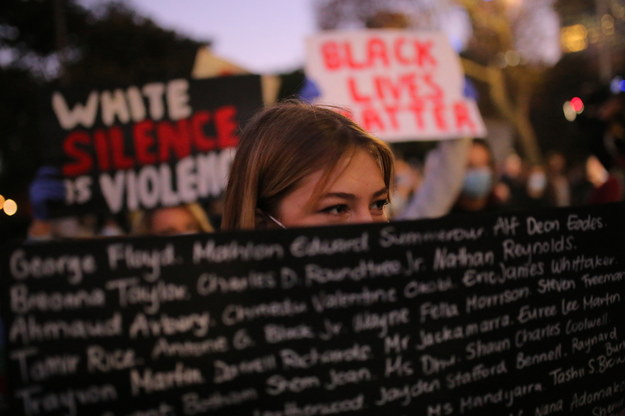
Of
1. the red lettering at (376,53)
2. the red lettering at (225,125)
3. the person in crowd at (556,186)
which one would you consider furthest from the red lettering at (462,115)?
the person in crowd at (556,186)

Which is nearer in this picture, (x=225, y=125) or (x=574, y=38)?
(x=225, y=125)

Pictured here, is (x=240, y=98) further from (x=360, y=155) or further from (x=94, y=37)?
(x=94, y=37)

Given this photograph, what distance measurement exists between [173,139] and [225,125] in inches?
14.1

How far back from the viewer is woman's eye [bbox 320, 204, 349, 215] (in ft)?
6.12

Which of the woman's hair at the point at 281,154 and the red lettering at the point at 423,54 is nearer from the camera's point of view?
the woman's hair at the point at 281,154

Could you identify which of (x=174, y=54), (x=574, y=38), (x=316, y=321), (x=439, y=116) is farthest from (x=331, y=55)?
(x=574, y=38)

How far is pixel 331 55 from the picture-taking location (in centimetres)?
466

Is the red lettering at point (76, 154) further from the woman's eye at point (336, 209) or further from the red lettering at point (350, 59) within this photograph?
the woman's eye at point (336, 209)

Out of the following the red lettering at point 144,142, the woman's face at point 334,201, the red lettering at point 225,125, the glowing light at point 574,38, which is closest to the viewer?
the woman's face at point 334,201

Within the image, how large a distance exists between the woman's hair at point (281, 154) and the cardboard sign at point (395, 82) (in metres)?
2.55

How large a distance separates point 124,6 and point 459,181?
2942 centimetres

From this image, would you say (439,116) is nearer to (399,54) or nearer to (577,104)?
(399,54)

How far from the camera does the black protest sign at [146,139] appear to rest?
12.3ft

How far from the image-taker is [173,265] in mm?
1223
